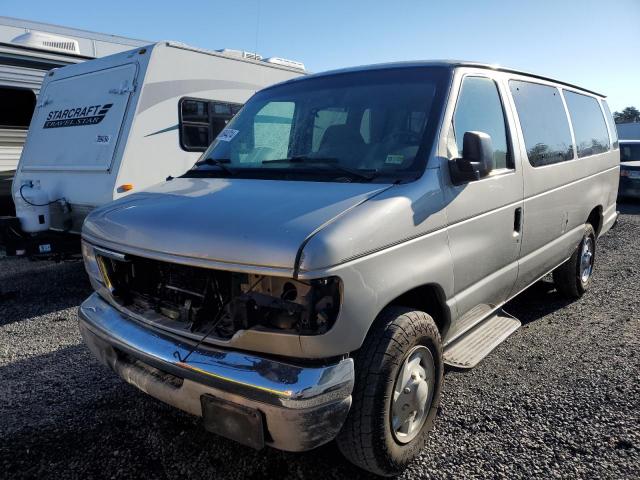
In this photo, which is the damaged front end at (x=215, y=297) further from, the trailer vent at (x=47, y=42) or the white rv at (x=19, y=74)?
the trailer vent at (x=47, y=42)

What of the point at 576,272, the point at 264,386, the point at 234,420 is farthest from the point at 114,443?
the point at 576,272

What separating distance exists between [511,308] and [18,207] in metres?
5.90

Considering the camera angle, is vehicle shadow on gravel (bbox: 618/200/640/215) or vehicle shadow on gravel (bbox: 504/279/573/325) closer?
vehicle shadow on gravel (bbox: 504/279/573/325)

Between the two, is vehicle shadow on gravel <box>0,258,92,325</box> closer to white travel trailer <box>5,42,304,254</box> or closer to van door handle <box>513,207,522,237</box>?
white travel trailer <box>5,42,304,254</box>

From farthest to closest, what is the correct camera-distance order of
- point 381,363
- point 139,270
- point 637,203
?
point 637,203 → point 139,270 → point 381,363

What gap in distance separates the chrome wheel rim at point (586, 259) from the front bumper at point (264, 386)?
12.8 ft

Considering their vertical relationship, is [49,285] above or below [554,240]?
below

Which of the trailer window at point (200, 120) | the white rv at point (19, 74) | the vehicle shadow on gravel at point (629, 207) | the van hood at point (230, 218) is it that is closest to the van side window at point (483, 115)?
the van hood at point (230, 218)

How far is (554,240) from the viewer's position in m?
4.26

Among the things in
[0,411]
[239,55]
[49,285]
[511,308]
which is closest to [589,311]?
[511,308]

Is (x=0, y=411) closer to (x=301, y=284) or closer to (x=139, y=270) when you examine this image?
(x=139, y=270)

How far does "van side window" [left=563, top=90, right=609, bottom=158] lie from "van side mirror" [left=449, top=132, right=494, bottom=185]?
7.92ft

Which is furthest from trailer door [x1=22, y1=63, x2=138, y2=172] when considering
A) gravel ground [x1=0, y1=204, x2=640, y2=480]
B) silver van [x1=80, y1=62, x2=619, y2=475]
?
silver van [x1=80, y1=62, x2=619, y2=475]

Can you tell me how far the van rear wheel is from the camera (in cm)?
502
